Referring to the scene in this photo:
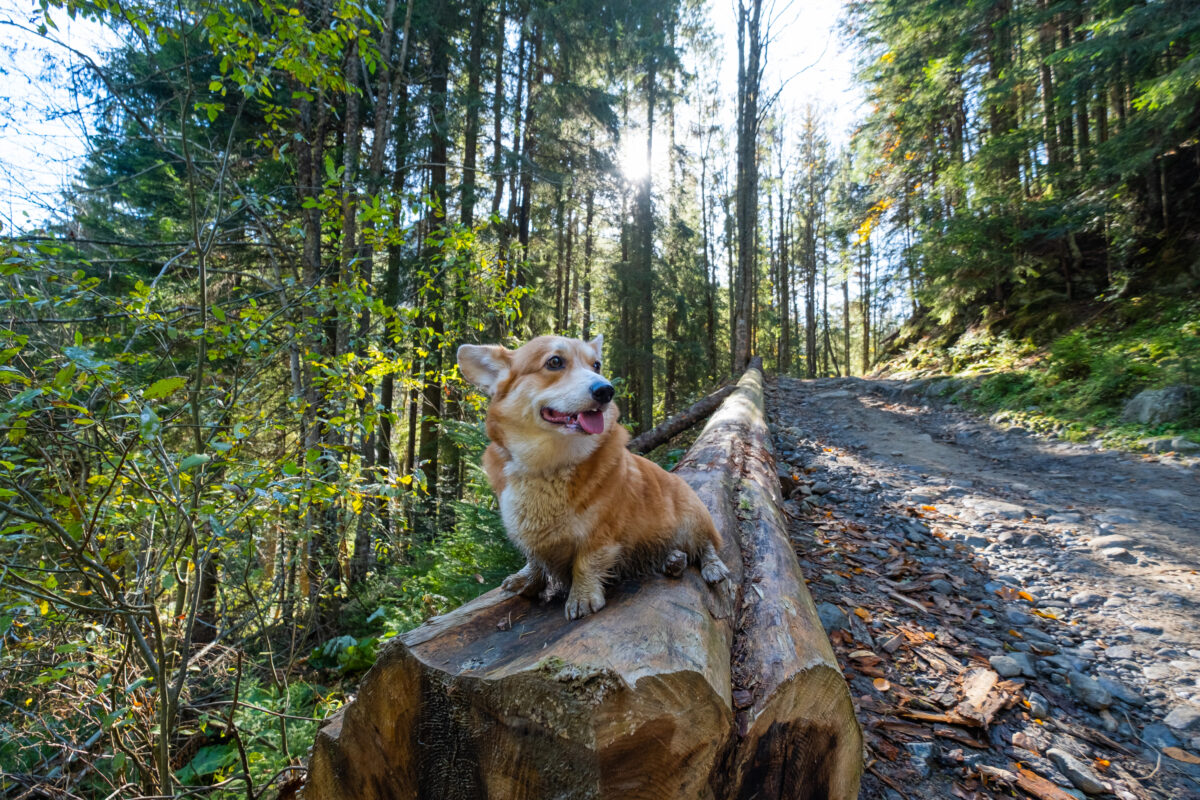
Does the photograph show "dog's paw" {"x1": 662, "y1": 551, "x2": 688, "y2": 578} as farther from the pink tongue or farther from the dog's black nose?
the dog's black nose

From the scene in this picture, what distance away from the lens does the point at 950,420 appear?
10430 millimetres

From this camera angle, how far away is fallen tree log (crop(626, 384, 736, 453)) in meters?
10.2

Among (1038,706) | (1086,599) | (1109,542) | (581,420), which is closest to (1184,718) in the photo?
(1038,706)

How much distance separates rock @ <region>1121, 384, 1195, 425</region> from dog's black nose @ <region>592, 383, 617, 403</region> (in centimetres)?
974

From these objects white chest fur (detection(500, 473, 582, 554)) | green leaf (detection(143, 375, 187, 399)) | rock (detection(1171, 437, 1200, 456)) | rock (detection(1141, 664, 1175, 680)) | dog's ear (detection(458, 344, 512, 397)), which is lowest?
rock (detection(1141, 664, 1175, 680))

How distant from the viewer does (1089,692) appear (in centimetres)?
281

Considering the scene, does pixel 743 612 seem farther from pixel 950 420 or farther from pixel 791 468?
pixel 950 420

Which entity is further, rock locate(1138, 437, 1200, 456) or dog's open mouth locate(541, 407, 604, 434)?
rock locate(1138, 437, 1200, 456)

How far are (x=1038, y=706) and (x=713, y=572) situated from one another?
77.3 inches

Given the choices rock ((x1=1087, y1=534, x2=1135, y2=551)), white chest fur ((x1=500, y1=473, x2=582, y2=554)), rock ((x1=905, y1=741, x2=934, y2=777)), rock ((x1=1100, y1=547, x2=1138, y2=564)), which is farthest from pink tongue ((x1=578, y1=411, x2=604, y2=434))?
rock ((x1=1087, y1=534, x2=1135, y2=551))

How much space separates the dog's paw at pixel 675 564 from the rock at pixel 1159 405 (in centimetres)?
936

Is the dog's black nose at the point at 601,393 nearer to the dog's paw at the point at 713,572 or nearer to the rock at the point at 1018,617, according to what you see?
the dog's paw at the point at 713,572

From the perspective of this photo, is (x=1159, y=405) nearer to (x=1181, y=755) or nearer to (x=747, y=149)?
(x=1181, y=755)

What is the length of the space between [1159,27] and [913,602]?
10.8 metres
